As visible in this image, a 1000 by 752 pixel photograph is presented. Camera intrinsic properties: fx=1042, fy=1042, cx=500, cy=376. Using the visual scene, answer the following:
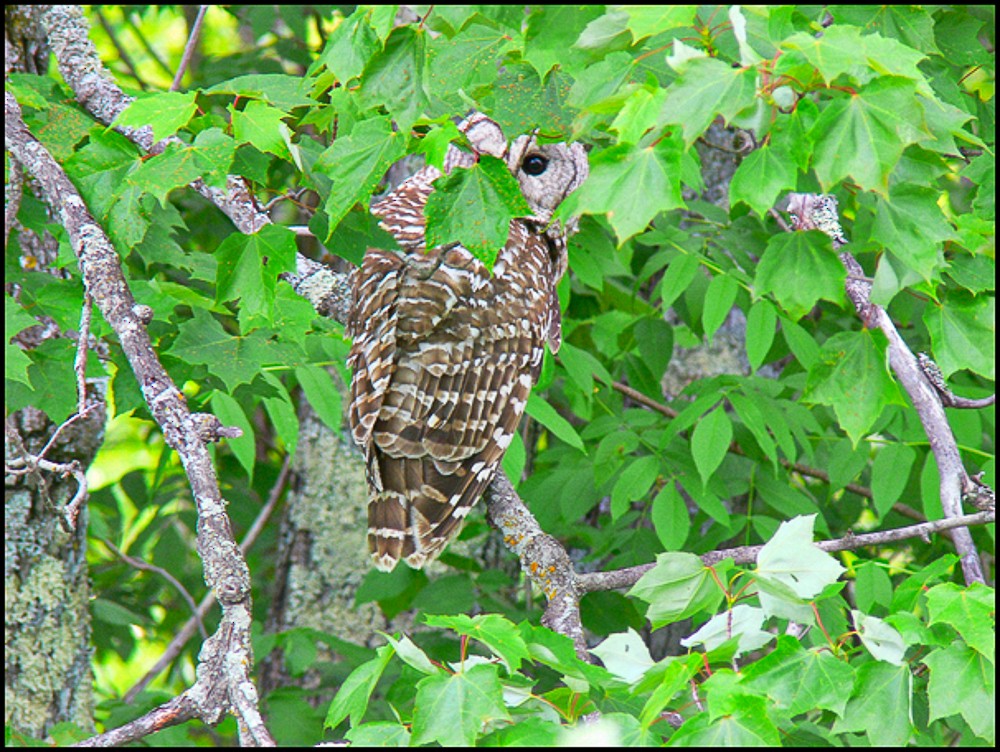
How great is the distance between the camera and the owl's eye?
3332 millimetres

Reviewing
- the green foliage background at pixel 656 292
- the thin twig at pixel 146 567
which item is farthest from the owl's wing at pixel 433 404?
the thin twig at pixel 146 567

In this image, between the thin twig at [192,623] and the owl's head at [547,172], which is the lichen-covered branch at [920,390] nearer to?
the owl's head at [547,172]

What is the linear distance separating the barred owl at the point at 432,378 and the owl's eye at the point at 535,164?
0.47 meters

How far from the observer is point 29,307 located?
2.67m

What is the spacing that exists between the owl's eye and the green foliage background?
0.98 ft

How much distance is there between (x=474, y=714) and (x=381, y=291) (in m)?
1.51

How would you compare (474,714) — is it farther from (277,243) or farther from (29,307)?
(29,307)

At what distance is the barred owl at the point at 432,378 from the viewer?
8.96 feet

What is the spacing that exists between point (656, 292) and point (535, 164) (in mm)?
585

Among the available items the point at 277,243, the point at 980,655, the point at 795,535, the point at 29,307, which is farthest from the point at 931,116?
the point at 29,307

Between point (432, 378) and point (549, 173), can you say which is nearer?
point (432, 378)

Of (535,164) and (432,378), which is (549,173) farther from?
(432,378)

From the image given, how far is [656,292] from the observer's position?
3.47 metres

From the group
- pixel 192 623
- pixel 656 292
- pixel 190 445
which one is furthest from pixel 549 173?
pixel 192 623
